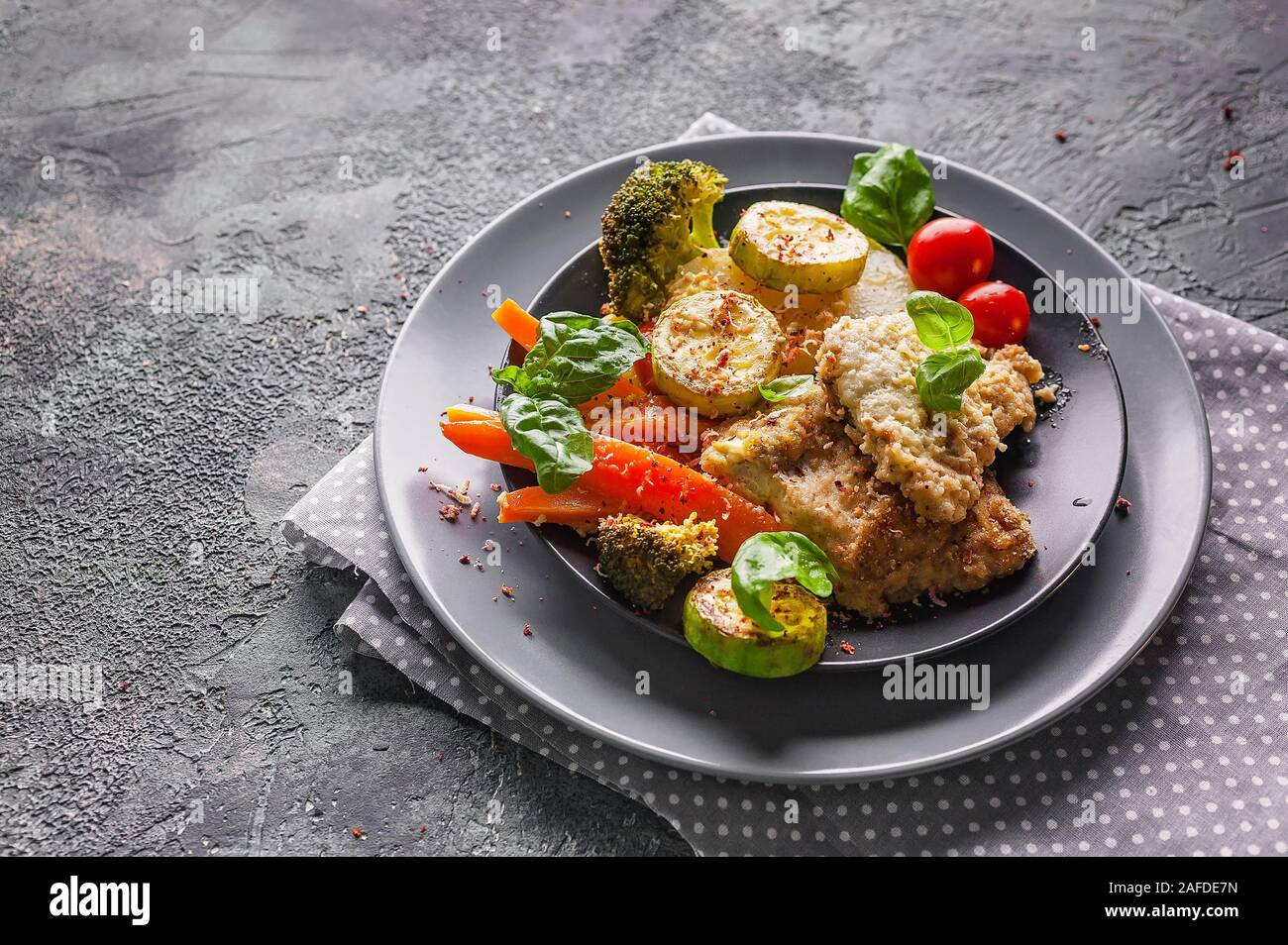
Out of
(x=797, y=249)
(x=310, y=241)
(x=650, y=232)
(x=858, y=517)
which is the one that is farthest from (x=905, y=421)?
(x=310, y=241)

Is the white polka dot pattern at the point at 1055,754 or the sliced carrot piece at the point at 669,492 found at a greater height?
the sliced carrot piece at the point at 669,492

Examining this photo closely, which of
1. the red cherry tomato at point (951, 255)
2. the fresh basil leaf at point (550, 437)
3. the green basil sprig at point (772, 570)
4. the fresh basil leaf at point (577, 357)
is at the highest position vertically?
the red cherry tomato at point (951, 255)

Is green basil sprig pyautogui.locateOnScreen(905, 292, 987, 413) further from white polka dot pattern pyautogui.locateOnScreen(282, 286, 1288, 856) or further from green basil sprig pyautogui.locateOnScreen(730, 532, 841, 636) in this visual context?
white polka dot pattern pyautogui.locateOnScreen(282, 286, 1288, 856)

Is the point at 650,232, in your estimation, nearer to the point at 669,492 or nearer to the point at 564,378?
the point at 564,378

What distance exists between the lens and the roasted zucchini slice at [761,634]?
3369mm

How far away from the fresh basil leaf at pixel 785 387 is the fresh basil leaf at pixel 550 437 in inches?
24.6

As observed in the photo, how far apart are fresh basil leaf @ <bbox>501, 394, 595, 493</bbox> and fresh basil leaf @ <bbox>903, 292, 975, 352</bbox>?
46.3 inches

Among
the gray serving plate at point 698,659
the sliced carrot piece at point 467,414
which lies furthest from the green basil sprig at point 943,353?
the sliced carrot piece at point 467,414

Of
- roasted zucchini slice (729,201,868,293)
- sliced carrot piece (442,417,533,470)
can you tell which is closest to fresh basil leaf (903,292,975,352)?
roasted zucchini slice (729,201,868,293)

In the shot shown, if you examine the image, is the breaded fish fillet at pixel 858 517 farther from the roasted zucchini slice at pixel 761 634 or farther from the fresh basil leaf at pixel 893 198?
the fresh basil leaf at pixel 893 198
